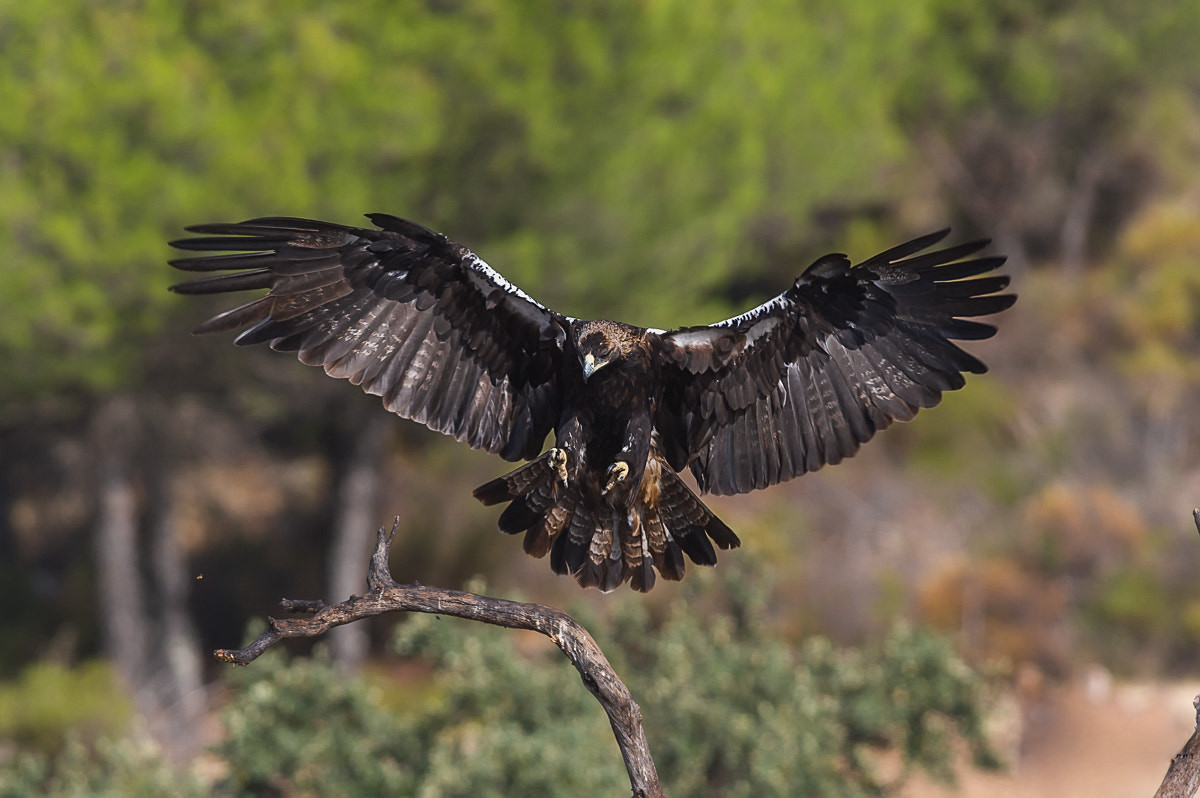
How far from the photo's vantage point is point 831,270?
5051 millimetres

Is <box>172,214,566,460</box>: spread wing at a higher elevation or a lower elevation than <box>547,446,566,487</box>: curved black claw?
higher

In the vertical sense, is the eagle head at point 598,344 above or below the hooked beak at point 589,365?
above

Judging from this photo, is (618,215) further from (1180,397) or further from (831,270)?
(1180,397)

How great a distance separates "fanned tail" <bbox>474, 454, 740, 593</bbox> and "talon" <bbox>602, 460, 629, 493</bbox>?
11 cm

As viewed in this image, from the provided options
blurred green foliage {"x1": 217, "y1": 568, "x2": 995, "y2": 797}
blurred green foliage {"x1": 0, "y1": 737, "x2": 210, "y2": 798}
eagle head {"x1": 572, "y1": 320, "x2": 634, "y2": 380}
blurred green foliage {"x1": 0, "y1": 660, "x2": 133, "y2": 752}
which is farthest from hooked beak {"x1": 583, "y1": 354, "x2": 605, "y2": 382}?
blurred green foliage {"x1": 0, "y1": 660, "x2": 133, "y2": 752}

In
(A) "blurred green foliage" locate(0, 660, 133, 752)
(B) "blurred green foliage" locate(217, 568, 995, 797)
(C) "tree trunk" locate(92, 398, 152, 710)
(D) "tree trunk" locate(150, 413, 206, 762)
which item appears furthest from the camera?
(D) "tree trunk" locate(150, 413, 206, 762)

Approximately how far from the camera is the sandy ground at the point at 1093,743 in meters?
12.1

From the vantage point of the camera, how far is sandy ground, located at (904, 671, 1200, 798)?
39.8 ft

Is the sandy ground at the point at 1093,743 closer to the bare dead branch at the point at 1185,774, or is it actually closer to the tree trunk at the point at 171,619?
the tree trunk at the point at 171,619

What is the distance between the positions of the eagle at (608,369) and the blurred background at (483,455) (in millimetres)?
2707

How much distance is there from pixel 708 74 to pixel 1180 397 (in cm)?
840

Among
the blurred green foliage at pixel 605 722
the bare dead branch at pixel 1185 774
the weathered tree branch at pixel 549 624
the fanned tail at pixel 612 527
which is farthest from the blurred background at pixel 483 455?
the bare dead branch at pixel 1185 774

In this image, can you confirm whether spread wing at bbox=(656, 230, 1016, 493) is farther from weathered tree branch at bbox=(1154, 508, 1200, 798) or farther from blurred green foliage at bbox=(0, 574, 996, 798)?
blurred green foliage at bbox=(0, 574, 996, 798)

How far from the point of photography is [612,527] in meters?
5.25
